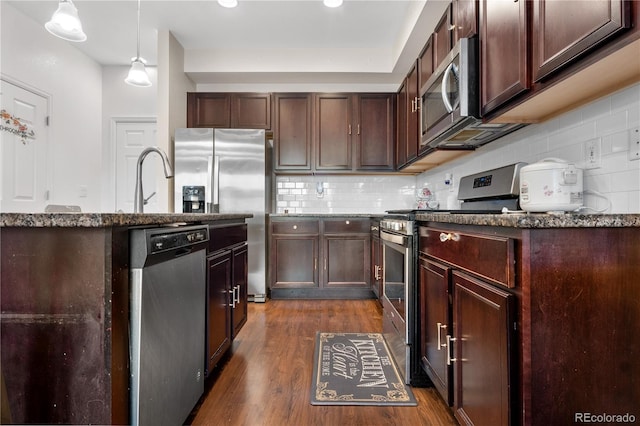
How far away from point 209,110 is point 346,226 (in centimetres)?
→ 214

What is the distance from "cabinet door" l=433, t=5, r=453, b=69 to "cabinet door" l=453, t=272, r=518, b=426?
1.56m

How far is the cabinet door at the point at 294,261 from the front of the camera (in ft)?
11.9

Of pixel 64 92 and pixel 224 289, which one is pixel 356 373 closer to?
pixel 224 289

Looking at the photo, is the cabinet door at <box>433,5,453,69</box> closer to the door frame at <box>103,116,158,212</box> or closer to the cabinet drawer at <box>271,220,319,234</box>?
the cabinet drawer at <box>271,220,319,234</box>

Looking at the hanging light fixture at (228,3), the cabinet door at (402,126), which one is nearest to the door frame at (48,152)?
the hanging light fixture at (228,3)

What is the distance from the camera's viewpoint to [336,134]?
3.95m

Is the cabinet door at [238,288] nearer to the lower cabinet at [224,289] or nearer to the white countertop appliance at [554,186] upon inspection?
the lower cabinet at [224,289]

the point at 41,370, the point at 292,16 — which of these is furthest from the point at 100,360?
the point at 292,16

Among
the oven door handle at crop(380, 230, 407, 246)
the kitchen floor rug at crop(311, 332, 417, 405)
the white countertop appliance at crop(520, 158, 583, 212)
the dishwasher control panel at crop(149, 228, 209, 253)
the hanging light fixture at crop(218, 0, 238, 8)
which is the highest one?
the hanging light fixture at crop(218, 0, 238, 8)

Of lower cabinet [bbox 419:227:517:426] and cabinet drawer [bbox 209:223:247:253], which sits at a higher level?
cabinet drawer [bbox 209:223:247:253]

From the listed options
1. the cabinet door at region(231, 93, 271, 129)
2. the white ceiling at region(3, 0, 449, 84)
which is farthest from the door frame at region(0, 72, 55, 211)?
the cabinet door at region(231, 93, 271, 129)

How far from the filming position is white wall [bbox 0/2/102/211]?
3.09m

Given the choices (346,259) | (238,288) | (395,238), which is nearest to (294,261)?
(346,259)

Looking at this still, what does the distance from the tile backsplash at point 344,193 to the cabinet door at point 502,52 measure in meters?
2.53
